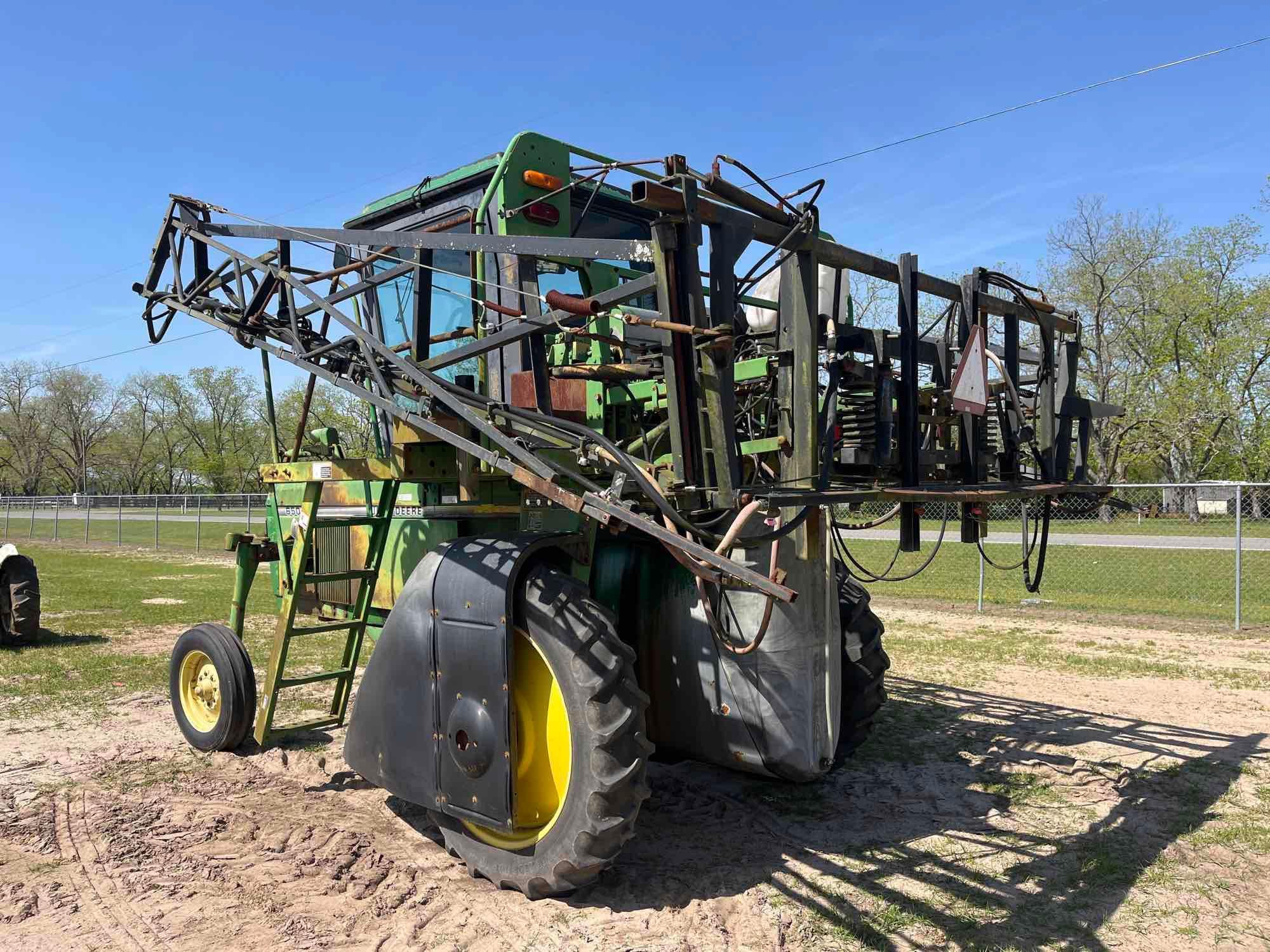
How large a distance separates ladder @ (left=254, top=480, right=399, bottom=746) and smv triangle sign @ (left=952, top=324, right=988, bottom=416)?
2.93 m

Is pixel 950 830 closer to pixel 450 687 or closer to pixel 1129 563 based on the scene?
pixel 450 687

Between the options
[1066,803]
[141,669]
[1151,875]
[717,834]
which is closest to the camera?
[1151,875]

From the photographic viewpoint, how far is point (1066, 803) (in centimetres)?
478

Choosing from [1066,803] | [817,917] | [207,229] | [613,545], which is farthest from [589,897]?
[207,229]

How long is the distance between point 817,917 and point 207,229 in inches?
201

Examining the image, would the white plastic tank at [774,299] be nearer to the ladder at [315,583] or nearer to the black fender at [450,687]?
the black fender at [450,687]

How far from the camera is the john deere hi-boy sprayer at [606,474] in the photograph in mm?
3393

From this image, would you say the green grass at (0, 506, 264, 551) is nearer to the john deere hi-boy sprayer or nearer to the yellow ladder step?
the yellow ladder step

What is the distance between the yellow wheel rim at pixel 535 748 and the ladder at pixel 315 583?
159 cm

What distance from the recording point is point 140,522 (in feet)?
128

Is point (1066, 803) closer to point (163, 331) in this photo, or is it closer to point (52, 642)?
point (163, 331)

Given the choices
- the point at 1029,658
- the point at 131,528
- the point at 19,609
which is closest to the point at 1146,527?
the point at 1029,658

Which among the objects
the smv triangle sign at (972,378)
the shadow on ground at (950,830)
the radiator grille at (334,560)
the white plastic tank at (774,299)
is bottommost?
the shadow on ground at (950,830)

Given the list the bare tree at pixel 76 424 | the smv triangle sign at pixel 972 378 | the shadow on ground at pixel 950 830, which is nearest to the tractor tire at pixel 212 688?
the shadow on ground at pixel 950 830
